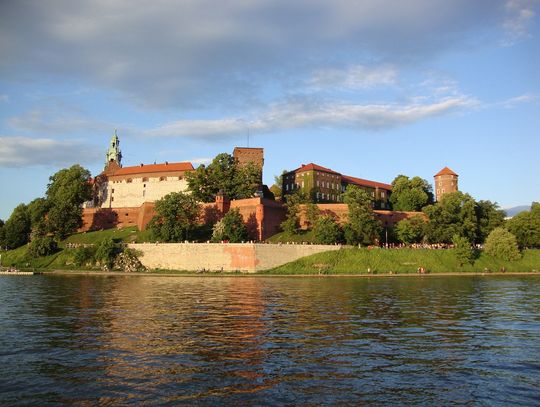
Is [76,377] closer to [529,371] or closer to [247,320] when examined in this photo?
[247,320]

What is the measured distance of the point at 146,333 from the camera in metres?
19.9

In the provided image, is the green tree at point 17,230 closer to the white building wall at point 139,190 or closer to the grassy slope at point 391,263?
the white building wall at point 139,190

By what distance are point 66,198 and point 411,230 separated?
58889 millimetres

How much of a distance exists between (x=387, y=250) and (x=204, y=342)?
48.9 m

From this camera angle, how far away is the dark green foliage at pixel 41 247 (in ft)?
228

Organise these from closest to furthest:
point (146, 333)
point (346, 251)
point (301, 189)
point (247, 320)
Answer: point (146, 333), point (247, 320), point (346, 251), point (301, 189)

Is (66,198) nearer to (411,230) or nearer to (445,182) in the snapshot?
(411,230)

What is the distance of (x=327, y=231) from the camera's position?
63.6 metres

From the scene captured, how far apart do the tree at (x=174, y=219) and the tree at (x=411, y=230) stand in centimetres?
3080

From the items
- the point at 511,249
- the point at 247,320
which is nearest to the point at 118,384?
the point at 247,320

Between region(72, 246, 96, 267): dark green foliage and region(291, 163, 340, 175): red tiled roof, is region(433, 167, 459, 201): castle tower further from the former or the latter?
region(72, 246, 96, 267): dark green foliage

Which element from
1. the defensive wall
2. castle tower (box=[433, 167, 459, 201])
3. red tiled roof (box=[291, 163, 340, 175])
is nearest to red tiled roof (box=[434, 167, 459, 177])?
castle tower (box=[433, 167, 459, 201])

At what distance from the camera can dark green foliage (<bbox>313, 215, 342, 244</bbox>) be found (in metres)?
63.5

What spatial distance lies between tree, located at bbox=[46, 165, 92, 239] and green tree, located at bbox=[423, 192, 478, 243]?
191 feet
